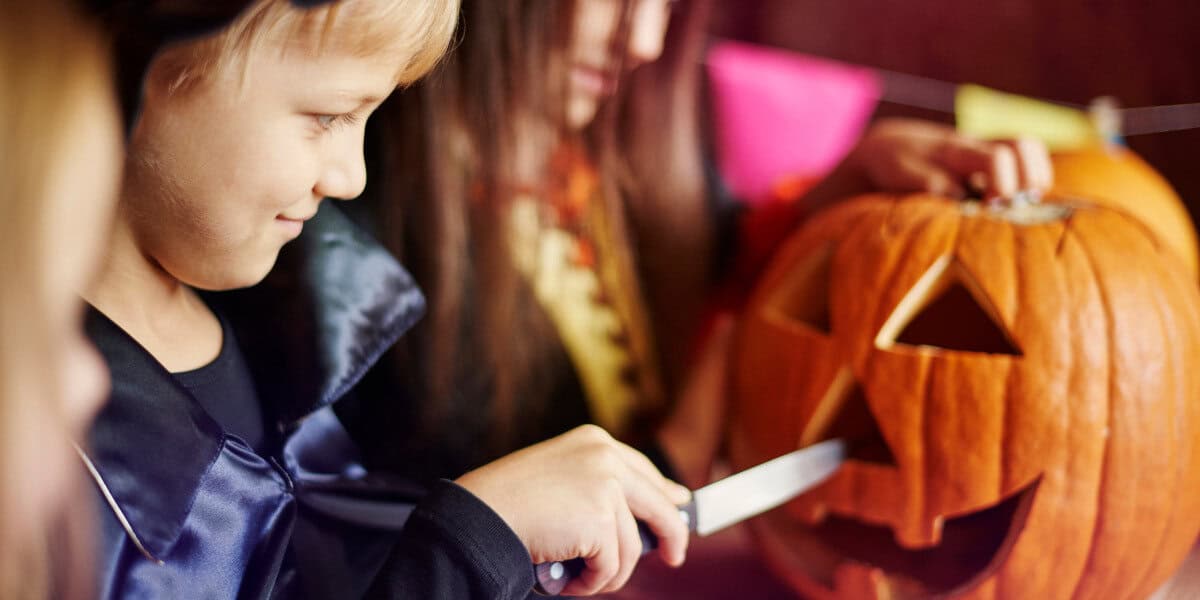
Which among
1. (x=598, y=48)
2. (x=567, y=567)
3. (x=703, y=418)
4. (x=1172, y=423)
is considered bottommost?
(x=703, y=418)

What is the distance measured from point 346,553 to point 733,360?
0.38m

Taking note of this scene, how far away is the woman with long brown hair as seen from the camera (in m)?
0.76

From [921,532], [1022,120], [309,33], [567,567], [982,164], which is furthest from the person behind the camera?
[1022,120]

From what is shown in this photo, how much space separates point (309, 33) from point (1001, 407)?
Result: 50 centimetres

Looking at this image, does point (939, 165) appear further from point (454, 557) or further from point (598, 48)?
point (454, 557)

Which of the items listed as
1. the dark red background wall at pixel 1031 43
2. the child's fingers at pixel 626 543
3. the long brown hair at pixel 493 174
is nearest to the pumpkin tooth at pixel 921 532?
the child's fingers at pixel 626 543

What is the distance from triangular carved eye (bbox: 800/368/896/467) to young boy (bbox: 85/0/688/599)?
20 cm

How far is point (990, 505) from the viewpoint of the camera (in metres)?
0.68

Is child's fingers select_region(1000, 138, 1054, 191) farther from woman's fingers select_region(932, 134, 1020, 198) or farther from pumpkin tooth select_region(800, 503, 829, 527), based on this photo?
pumpkin tooth select_region(800, 503, 829, 527)

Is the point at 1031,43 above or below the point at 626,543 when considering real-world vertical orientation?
above

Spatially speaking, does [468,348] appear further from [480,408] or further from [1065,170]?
[1065,170]

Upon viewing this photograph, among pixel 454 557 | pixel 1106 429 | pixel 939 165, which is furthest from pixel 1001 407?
pixel 454 557

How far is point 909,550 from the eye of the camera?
0.74m

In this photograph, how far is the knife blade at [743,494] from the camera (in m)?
0.57
